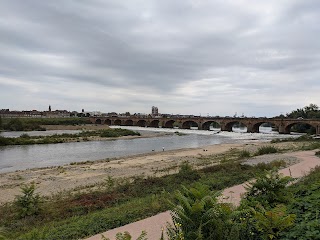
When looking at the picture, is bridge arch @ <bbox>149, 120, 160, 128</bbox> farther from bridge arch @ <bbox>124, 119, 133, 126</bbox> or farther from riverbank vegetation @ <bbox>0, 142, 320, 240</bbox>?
riverbank vegetation @ <bbox>0, 142, 320, 240</bbox>

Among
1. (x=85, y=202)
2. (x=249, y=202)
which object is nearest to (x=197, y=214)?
(x=249, y=202)

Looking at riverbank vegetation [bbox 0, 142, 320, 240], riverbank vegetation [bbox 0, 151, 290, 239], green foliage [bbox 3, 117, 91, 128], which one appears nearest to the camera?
riverbank vegetation [bbox 0, 142, 320, 240]

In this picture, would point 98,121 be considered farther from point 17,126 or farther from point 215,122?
point 215,122

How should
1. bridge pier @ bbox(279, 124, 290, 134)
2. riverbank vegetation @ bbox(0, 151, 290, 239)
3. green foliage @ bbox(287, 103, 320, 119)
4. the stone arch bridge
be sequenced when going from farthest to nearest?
green foliage @ bbox(287, 103, 320, 119) → bridge pier @ bbox(279, 124, 290, 134) → the stone arch bridge → riverbank vegetation @ bbox(0, 151, 290, 239)

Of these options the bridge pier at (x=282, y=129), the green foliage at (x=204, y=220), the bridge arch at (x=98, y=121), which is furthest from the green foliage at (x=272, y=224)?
the bridge arch at (x=98, y=121)

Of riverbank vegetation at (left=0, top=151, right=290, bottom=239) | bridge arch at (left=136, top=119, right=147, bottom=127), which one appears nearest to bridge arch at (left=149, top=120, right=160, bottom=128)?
bridge arch at (left=136, top=119, right=147, bottom=127)

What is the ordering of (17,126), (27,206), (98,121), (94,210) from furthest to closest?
(98,121), (17,126), (27,206), (94,210)

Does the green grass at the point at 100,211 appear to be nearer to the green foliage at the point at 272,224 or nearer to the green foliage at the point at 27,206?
the green foliage at the point at 27,206

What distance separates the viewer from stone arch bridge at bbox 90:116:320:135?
75438 mm

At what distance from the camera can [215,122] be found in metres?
113

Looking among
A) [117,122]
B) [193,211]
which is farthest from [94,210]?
[117,122]

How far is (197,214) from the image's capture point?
4.93 meters

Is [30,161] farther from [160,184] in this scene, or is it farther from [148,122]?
[148,122]

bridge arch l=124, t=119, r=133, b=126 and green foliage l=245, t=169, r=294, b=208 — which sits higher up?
bridge arch l=124, t=119, r=133, b=126
